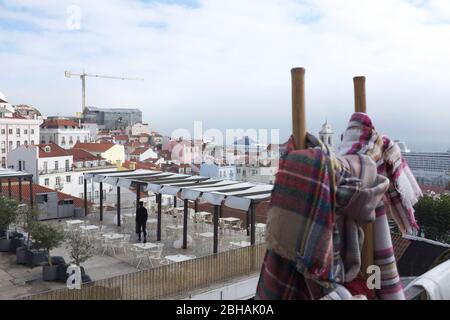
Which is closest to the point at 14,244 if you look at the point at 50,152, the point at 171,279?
the point at 171,279

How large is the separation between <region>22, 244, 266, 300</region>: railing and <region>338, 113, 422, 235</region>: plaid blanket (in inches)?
194

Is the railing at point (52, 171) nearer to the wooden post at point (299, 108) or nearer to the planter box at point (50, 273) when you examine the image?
the planter box at point (50, 273)

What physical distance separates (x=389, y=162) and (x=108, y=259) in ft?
32.8

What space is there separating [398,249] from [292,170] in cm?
493

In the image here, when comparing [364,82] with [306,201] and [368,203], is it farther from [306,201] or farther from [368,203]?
[306,201]

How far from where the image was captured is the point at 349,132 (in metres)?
2.52

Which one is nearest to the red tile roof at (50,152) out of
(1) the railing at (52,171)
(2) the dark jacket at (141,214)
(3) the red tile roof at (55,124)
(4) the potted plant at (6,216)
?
(1) the railing at (52,171)

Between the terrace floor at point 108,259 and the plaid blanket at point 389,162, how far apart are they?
7.84m

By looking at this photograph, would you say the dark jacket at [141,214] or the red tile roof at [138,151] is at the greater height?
the red tile roof at [138,151]

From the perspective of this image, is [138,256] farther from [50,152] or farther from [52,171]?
[50,152]

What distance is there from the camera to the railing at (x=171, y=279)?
639cm

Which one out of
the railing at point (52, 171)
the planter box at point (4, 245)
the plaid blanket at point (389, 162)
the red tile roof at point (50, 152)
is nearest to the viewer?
the plaid blanket at point (389, 162)

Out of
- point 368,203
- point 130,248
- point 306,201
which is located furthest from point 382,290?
point 130,248

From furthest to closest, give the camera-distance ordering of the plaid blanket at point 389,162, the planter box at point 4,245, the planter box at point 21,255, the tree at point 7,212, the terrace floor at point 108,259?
the planter box at point 4,245
the tree at point 7,212
the planter box at point 21,255
the terrace floor at point 108,259
the plaid blanket at point 389,162
